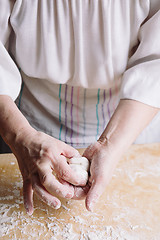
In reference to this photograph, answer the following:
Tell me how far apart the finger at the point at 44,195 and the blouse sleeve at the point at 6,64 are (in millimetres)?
286

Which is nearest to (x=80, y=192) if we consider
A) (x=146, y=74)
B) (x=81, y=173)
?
(x=81, y=173)

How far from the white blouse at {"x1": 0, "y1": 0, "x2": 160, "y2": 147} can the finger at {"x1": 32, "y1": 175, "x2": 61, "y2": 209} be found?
29cm

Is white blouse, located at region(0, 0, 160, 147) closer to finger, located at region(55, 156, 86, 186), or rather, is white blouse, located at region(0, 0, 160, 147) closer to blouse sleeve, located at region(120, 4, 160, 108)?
blouse sleeve, located at region(120, 4, 160, 108)

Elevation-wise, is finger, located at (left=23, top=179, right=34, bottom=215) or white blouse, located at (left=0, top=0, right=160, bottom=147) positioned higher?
white blouse, located at (left=0, top=0, right=160, bottom=147)

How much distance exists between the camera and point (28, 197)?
27.1 inches

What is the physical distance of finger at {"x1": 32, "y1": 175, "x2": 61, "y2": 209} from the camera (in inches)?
26.1

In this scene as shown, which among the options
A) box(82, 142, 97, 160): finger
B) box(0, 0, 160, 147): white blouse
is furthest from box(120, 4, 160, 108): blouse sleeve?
box(82, 142, 97, 160): finger

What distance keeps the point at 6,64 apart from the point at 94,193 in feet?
1.44

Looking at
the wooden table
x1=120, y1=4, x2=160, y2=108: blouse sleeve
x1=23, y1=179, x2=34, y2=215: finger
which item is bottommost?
the wooden table

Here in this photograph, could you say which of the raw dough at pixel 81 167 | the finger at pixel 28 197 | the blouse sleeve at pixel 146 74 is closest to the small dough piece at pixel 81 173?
the raw dough at pixel 81 167

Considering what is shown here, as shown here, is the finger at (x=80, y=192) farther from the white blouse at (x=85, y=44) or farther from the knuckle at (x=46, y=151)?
the white blouse at (x=85, y=44)

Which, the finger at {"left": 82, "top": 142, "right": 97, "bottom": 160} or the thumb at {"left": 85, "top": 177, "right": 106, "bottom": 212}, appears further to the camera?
the finger at {"left": 82, "top": 142, "right": 97, "bottom": 160}

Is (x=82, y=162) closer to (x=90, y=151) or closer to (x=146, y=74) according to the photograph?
(x=90, y=151)

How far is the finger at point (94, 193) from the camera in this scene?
0.68m
